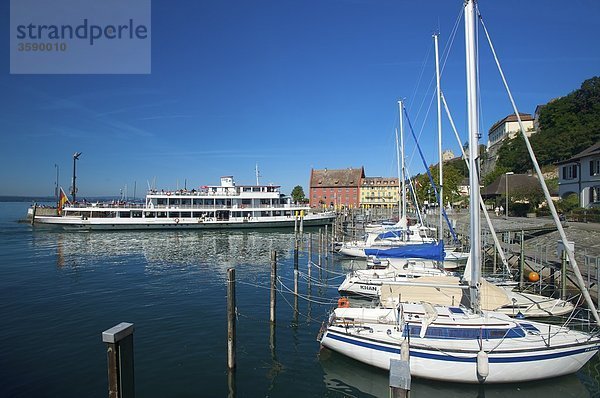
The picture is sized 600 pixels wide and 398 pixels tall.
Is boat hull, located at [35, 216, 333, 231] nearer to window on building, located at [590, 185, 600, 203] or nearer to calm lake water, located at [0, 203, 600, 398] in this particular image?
calm lake water, located at [0, 203, 600, 398]

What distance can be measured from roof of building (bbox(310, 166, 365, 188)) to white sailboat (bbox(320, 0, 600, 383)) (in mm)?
108120

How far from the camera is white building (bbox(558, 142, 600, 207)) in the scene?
136 ft

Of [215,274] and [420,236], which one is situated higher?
[420,236]

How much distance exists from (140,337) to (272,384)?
22.3 ft

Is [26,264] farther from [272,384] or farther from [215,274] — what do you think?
[272,384]

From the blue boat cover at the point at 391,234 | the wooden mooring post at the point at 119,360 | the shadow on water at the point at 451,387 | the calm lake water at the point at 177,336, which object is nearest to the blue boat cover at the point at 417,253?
the calm lake water at the point at 177,336

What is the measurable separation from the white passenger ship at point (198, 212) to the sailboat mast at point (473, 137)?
51.6 metres

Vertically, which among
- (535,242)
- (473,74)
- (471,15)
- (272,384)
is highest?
(471,15)

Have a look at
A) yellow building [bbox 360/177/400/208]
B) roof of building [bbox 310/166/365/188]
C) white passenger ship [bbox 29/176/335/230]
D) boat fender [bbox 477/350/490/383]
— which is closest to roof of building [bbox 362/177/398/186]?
yellow building [bbox 360/177/400/208]

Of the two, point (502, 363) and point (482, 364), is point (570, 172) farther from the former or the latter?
point (482, 364)

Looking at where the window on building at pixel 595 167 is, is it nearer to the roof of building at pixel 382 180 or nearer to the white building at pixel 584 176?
the white building at pixel 584 176

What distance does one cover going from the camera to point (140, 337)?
15391 mm

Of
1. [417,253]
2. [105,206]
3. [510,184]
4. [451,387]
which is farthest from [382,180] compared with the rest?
[451,387]

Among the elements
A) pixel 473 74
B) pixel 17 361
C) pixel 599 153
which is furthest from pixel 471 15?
pixel 599 153
